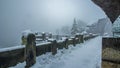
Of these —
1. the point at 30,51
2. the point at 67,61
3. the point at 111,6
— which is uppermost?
the point at 111,6

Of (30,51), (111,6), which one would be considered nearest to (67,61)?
(30,51)

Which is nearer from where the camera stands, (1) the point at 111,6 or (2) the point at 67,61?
(1) the point at 111,6

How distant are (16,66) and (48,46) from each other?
16.1 feet

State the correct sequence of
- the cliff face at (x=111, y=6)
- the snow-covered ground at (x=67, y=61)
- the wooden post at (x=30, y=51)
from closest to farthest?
the cliff face at (x=111, y=6), the wooden post at (x=30, y=51), the snow-covered ground at (x=67, y=61)

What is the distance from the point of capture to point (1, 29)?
345 feet

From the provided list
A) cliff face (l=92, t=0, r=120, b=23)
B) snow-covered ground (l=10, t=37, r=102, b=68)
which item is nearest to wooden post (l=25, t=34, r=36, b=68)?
snow-covered ground (l=10, t=37, r=102, b=68)

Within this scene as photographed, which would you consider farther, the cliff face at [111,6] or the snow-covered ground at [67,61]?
the snow-covered ground at [67,61]

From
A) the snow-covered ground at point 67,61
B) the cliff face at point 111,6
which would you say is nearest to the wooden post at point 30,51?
Result: the snow-covered ground at point 67,61

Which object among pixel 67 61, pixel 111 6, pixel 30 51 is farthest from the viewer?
pixel 67 61

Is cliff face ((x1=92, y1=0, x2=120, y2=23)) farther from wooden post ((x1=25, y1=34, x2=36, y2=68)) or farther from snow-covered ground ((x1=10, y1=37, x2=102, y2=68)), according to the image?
wooden post ((x1=25, y1=34, x2=36, y2=68))

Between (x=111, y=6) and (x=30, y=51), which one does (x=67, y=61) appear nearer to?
(x=30, y=51)

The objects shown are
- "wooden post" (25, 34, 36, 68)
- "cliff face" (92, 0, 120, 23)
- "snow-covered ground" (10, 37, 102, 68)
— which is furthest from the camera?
"snow-covered ground" (10, 37, 102, 68)

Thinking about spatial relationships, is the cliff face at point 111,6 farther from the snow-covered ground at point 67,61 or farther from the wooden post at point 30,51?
the wooden post at point 30,51

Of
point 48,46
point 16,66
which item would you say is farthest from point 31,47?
point 48,46
